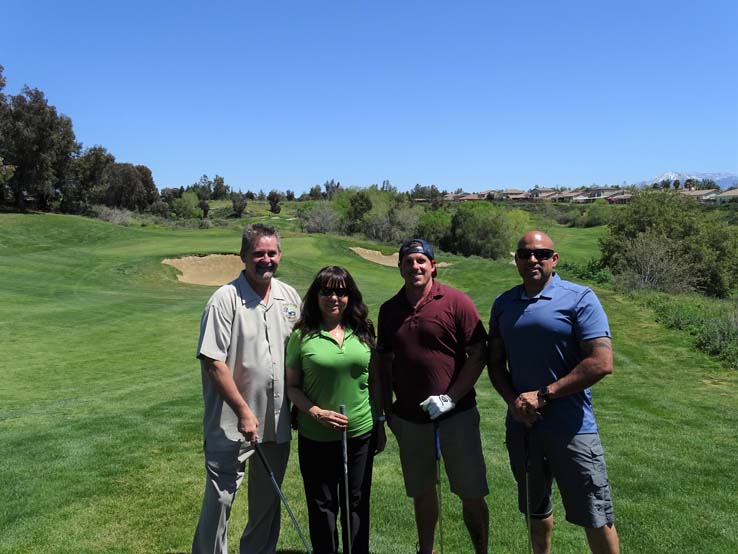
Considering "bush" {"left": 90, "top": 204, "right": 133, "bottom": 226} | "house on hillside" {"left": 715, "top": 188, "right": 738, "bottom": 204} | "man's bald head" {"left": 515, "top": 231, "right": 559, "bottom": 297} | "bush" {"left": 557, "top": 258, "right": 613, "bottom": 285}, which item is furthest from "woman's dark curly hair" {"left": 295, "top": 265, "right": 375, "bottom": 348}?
"house on hillside" {"left": 715, "top": 188, "right": 738, "bottom": 204}

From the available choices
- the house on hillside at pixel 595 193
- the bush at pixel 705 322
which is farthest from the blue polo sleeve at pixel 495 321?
the house on hillside at pixel 595 193

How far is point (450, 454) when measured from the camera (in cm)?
357

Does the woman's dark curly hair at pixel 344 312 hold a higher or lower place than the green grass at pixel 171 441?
higher

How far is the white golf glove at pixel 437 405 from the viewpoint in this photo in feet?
10.8

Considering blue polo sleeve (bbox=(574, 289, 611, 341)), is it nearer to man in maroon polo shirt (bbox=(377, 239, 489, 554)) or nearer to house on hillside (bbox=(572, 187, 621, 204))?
man in maroon polo shirt (bbox=(377, 239, 489, 554))

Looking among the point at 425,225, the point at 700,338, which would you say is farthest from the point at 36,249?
the point at 425,225

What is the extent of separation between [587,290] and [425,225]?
6001cm

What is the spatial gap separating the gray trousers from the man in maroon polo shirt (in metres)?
0.88

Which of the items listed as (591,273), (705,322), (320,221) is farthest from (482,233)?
(705,322)

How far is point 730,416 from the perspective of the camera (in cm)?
834

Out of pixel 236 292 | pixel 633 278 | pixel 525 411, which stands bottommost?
pixel 633 278

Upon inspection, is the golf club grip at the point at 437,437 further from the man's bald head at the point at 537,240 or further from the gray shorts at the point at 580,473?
the man's bald head at the point at 537,240

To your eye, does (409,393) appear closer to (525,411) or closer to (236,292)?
(525,411)

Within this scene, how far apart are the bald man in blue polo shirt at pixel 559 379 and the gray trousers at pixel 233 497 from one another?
5.35 ft
